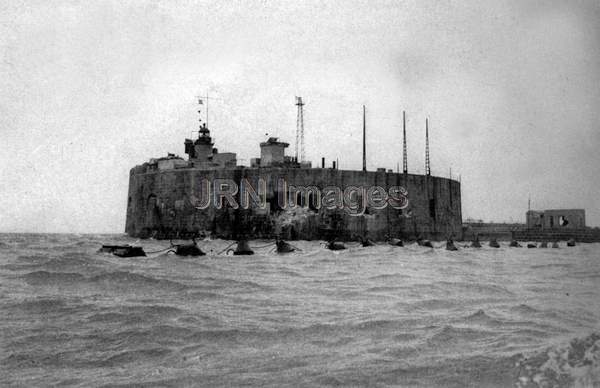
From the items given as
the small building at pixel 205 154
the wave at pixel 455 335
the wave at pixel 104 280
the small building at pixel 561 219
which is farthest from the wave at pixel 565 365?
the small building at pixel 561 219

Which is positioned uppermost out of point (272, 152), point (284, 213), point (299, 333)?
point (272, 152)

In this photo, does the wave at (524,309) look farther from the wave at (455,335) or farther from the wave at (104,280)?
the wave at (104,280)

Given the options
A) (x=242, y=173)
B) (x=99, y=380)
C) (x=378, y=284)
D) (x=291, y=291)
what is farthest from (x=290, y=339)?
(x=242, y=173)

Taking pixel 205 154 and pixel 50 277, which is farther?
pixel 205 154

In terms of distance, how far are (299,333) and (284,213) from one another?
30855 mm

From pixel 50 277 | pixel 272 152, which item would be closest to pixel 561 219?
pixel 272 152

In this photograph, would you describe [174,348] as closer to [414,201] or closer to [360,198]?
[360,198]

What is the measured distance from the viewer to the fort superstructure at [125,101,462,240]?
38.0 meters

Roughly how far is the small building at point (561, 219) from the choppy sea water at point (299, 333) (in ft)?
165

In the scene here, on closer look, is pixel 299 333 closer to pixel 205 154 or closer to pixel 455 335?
pixel 455 335

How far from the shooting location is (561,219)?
5897 centimetres

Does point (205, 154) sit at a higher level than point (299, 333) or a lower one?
higher

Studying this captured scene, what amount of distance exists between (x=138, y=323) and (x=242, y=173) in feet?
101

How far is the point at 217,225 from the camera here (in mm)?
38469
